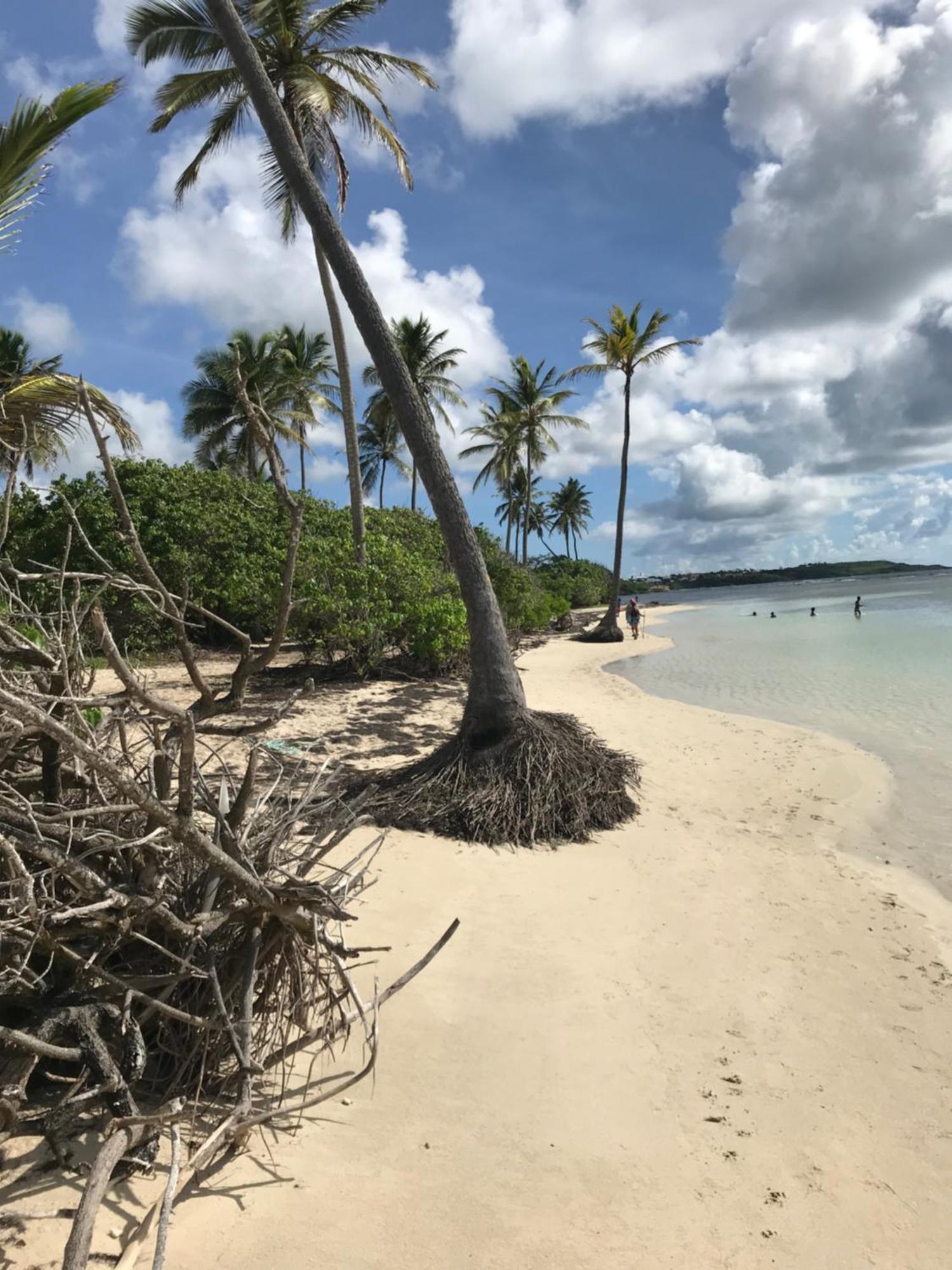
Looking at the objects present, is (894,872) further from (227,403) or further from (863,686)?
(227,403)

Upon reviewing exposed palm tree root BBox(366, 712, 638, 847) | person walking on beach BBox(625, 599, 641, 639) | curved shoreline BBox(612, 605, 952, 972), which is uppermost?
person walking on beach BBox(625, 599, 641, 639)

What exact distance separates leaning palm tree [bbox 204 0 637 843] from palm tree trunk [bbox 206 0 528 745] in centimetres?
1

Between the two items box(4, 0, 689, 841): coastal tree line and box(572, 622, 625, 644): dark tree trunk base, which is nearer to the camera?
box(4, 0, 689, 841): coastal tree line

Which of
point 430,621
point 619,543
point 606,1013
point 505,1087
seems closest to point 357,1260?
point 505,1087

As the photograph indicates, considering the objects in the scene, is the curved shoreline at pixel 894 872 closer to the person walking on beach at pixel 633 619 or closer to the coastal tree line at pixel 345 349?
the coastal tree line at pixel 345 349

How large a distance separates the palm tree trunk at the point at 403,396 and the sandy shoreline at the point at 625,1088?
1864 mm

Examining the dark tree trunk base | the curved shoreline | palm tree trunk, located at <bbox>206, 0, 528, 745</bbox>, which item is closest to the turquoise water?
the curved shoreline

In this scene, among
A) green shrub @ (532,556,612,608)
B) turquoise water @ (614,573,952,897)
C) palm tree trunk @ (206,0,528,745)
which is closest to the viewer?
palm tree trunk @ (206,0,528,745)

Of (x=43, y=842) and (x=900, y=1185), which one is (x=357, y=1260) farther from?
(x=900, y=1185)

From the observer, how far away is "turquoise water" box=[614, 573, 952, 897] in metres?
7.84

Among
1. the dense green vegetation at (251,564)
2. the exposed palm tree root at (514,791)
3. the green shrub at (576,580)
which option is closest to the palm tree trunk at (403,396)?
the exposed palm tree root at (514,791)

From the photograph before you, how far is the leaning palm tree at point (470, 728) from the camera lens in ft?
21.5

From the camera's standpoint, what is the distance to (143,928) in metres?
2.69

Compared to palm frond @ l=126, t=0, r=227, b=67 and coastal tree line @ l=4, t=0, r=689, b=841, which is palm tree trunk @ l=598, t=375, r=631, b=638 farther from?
palm frond @ l=126, t=0, r=227, b=67
